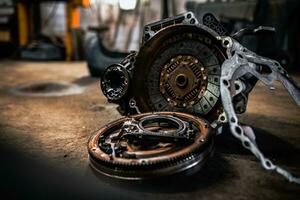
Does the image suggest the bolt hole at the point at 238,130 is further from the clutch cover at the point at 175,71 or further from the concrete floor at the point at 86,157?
the clutch cover at the point at 175,71

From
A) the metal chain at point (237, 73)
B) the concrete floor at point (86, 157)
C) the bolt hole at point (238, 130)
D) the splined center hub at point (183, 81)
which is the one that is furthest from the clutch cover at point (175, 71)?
the bolt hole at point (238, 130)

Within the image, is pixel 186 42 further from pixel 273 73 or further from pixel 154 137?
pixel 154 137

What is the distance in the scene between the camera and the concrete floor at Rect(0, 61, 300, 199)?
189cm

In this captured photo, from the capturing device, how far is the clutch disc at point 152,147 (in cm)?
192

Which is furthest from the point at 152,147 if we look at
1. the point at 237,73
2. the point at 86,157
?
the point at 237,73

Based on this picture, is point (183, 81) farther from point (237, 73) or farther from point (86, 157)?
point (86, 157)

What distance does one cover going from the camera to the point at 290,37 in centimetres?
693

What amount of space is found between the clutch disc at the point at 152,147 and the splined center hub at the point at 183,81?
0.30m

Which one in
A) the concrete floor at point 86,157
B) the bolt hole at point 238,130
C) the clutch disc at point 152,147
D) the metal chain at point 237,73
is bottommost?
the concrete floor at point 86,157

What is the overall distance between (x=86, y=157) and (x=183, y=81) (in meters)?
1.06

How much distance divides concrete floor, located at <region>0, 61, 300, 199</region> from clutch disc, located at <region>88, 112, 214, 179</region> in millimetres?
92

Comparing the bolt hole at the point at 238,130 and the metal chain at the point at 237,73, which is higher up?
the metal chain at the point at 237,73

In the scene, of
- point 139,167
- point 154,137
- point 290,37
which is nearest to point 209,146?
point 154,137

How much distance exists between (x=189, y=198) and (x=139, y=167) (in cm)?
35
